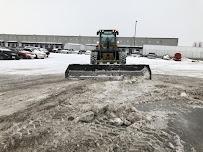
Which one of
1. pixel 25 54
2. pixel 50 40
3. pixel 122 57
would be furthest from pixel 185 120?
pixel 50 40

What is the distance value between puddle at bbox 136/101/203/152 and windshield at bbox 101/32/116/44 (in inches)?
556

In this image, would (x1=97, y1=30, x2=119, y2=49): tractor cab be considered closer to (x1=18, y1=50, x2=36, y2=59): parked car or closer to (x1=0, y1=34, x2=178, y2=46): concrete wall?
(x1=18, y1=50, x2=36, y2=59): parked car

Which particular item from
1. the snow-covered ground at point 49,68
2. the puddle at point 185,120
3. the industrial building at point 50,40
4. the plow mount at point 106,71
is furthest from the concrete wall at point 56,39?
the puddle at point 185,120

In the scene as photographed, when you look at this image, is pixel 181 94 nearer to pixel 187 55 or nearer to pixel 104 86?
pixel 104 86

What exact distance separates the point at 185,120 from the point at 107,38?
15.7 meters

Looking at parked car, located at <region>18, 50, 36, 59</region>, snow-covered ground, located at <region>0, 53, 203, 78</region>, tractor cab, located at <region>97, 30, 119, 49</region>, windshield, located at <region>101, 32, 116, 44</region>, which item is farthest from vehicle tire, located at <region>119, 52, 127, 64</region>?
parked car, located at <region>18, 50, 36, 59</region>

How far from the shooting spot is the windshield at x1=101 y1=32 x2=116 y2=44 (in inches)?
883

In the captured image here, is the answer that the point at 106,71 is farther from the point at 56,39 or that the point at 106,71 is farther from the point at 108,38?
the point at 56,39

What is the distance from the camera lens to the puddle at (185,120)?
19.6 feet

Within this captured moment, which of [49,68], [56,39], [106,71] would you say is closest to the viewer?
[106,71]

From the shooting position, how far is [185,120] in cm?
713

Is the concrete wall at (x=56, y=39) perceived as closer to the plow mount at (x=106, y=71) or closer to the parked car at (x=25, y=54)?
the parked car at (x=25, y=54)

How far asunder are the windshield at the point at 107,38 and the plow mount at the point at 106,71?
26.7 ft

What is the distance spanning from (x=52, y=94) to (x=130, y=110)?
3608 mm
